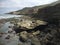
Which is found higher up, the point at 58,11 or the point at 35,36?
the point at 58,11

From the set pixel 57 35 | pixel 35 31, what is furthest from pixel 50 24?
pixel 57 35

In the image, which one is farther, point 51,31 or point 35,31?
point 35,31

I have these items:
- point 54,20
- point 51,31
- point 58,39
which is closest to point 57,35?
point 58,39

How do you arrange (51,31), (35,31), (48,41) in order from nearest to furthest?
(48,41), (51,31), (35,31)

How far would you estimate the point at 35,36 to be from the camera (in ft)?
169

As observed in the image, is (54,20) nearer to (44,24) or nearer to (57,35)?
(44,24)

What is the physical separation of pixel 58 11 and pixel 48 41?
18.7m

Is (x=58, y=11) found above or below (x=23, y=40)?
above

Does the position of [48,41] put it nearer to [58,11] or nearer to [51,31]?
[51,31]

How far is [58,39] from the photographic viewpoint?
145ft

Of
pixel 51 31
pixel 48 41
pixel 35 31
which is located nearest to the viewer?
pixel 48 41

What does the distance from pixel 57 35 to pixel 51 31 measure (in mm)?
5180

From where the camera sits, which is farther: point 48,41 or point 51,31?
point 51,31

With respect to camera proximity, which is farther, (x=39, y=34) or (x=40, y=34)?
(x=39, y=34)
